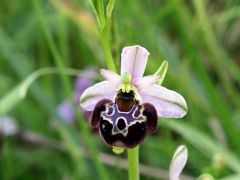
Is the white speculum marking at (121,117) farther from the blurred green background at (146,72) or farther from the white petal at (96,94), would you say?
the blurred green background at (146,72)

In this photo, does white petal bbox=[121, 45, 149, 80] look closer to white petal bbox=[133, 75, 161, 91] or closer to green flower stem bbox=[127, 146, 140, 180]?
white petal bbox=[133, 75, 161, 91]

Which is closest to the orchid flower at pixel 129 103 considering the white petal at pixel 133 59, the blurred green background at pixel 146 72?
the white petal at pixel 133 59

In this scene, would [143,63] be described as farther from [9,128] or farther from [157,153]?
[9,128]

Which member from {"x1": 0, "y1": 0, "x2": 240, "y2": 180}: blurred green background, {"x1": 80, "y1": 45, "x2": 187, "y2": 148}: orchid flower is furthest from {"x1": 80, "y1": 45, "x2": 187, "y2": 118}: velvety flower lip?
{"x1": 0, "y1": 0, "x2": 240, "y2": 180}: blurred green background

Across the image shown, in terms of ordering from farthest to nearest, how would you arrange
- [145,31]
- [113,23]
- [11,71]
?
[11,71] < [145,31] < [113,23]

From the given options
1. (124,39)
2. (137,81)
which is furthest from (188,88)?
(137,81)

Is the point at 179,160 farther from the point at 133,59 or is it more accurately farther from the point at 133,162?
the point at 133,59

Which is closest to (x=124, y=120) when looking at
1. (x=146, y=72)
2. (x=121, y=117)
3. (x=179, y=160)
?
(x=121, y=117)
